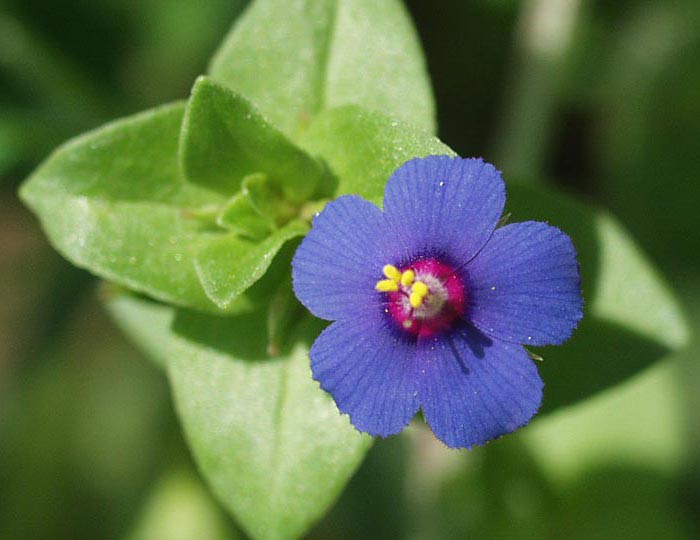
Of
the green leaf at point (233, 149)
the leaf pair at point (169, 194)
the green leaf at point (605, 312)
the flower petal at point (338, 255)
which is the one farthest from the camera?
the green leaf at point (605, 312)

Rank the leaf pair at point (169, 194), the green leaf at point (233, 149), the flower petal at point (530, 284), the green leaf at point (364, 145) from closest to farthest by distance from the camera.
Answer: the flower petal at point (530, 284), the green leaf at point (364, 145), the green leaf at point (233, 149), the leaf pair at point (169, 194)

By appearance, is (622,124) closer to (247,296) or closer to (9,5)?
(247,296)

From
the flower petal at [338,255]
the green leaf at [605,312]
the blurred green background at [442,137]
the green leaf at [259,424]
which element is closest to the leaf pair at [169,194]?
the green leaf at [259,424]

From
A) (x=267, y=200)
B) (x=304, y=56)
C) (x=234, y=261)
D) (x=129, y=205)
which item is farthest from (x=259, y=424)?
(x=304, y=56)

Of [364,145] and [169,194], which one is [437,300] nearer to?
[364,145]

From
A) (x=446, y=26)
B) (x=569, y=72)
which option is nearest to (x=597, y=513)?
(x=569, y=72)

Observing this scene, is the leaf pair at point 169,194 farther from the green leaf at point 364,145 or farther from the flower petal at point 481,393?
the flower petal at point 481,393
